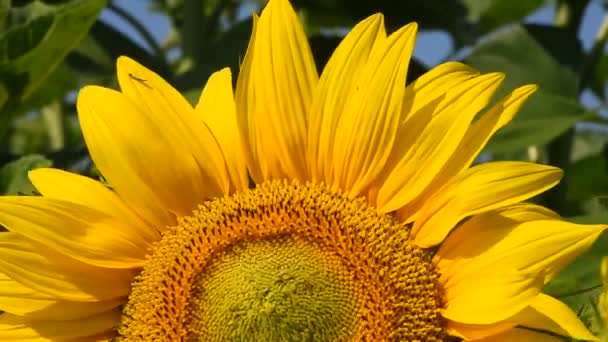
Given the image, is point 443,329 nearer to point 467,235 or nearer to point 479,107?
point 467,235

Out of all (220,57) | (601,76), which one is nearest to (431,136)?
(220,57)

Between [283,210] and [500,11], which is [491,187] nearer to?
[283,210]

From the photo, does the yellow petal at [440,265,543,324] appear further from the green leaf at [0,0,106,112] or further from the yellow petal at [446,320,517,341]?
the green leaf at [0,0,106,112]

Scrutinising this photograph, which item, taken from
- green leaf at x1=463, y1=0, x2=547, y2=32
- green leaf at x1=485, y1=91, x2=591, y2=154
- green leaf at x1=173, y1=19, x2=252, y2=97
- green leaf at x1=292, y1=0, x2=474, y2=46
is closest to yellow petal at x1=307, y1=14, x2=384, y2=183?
green leaf at x1=173, y1=19, x2=252, y2=97

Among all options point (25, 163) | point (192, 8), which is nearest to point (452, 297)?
→ point (25, 163)

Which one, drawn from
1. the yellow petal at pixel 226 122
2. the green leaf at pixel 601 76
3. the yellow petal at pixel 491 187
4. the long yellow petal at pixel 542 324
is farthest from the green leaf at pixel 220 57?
the green leaf at pixel 601 76

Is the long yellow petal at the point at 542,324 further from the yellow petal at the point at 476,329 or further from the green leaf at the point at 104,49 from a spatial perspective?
the green leaf at the point at 104,49
